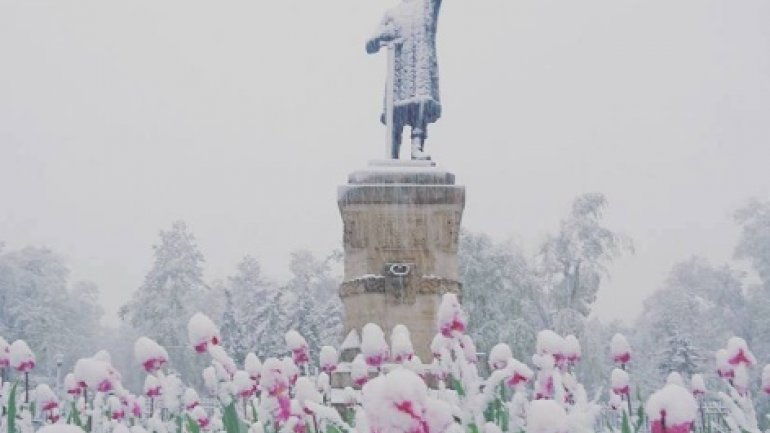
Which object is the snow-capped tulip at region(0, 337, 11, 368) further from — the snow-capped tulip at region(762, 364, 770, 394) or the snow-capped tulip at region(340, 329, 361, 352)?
the snow-capped tulip at region(340, 329, 361, 352)

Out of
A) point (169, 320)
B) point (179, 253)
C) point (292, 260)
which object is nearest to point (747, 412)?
point (169, 320)

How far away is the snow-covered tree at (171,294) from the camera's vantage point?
108 feet

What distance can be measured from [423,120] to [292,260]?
35921 mm

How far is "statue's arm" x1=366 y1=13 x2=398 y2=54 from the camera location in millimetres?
10250

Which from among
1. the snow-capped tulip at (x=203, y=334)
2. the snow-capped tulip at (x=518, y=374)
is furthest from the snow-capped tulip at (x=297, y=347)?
the snow-capped tulip at (x=203, y=334)

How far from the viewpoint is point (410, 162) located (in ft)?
31.0

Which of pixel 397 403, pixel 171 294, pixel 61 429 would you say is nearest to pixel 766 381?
pixel 397 403

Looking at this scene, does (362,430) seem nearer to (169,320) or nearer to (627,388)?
(627,388)

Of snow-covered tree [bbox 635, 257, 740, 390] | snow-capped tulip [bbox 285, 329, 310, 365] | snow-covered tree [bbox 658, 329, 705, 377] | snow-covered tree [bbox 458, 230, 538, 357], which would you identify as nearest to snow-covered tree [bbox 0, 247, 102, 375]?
snow-covered tree [bbox 458, 230, 538, 357]

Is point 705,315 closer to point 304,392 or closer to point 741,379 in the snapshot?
point 741,379

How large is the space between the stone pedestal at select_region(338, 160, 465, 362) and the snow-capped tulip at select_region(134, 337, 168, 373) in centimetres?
622

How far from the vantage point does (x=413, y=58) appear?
10.3 metres

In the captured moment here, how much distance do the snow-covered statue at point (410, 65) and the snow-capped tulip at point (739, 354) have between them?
7192 mm

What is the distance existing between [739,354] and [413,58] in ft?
25.2
